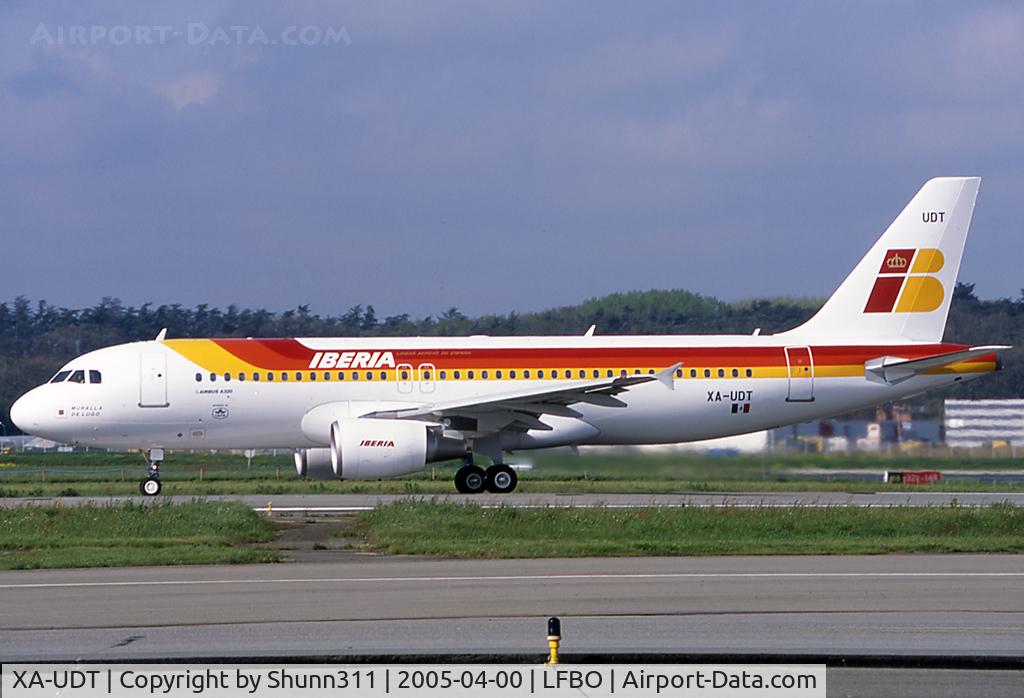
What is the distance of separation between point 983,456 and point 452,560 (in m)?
19.9

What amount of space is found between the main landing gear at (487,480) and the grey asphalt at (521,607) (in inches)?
445

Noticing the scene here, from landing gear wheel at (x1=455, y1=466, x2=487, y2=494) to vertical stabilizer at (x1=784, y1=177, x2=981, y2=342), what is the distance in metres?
8.17

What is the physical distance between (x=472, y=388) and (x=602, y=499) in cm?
395

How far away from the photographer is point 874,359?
30422 millimetres

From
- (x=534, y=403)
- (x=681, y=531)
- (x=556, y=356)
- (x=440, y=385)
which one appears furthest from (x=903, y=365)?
(x=681, y=531)

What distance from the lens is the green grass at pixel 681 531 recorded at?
18094 millimetres

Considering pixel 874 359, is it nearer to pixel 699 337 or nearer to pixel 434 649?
→ pixel 699 337

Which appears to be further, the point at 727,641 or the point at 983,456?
the point at 983,456

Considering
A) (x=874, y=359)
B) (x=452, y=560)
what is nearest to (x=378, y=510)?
(x=452, y=560)

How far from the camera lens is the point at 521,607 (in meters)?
13.3

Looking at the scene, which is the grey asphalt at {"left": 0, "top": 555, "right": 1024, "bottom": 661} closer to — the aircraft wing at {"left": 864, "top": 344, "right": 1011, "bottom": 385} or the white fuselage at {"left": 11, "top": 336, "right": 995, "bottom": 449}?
the white fuselage at {"left": 11, "top": 336, "right": 995, "bottom": 449}

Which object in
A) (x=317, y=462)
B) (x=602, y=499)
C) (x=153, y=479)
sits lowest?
(x=602, y=499)

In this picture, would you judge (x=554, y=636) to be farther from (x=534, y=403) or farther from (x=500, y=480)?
(x=500, y=480)

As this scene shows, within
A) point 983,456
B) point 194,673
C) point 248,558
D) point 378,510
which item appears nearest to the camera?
point 194,673
